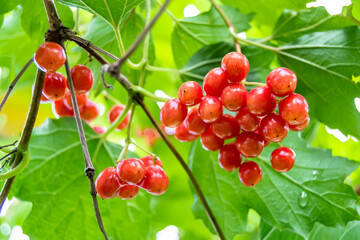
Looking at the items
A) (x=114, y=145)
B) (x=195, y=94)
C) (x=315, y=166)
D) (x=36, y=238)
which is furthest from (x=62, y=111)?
(x=315, y=166)

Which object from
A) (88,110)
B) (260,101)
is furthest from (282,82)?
(88,110)

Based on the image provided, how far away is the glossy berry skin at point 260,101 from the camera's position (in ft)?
2.56

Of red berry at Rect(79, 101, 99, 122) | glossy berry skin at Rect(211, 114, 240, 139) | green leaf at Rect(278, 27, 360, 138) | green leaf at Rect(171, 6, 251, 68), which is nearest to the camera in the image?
glossy berry skin at Rect(211, 114, 240, 139)

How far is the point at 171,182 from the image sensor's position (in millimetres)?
1832

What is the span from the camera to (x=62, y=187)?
113cm

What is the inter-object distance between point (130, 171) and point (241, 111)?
0.84 feet

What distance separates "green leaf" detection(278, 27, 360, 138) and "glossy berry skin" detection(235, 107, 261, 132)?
0.37 meters

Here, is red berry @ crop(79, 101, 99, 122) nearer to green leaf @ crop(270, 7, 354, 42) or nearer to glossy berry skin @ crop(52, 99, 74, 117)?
glossy berry skin @ crop(52, 99, 74, 117)

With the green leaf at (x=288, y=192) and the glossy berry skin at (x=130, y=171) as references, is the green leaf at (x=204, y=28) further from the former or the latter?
the glossy berry skin at (x=130, y=171)

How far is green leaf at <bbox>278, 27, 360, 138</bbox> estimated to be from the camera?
1074 millimetres

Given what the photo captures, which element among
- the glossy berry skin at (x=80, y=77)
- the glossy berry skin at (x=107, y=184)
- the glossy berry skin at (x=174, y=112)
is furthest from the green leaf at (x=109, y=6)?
the glossy berry skin at (x=107, y=184)

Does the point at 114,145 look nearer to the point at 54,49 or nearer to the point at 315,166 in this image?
the point at 54,49

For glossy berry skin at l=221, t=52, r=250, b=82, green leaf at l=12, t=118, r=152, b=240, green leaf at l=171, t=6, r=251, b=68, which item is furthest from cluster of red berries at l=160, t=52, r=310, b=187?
green leaf at l=171, t=6, r=251, b=68

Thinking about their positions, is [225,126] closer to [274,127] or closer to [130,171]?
[274,127]
